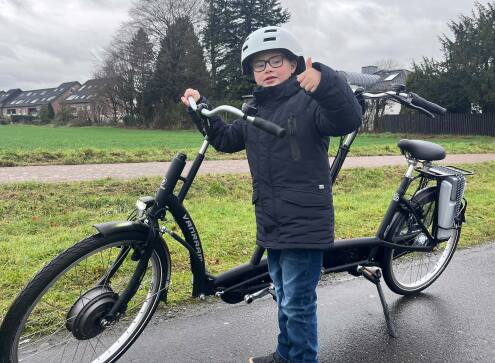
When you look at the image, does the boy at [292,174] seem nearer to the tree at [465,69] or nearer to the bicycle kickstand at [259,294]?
the bicycle kickstand at [259,294]

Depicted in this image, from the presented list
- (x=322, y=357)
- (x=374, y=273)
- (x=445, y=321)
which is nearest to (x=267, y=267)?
(x=322, y=357)

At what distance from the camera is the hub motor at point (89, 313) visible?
245 cm

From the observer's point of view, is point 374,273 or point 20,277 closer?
point 374,273

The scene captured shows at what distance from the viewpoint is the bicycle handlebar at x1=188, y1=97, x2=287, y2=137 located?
6.72ft

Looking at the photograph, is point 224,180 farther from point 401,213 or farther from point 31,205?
point 401,213

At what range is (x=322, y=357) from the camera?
291cm

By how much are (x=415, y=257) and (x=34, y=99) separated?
366ft

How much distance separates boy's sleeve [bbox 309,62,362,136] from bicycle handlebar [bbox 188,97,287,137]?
217 mm

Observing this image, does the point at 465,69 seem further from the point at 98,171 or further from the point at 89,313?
the point at 89,313

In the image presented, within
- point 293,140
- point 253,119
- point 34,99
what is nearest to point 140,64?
point 293,140

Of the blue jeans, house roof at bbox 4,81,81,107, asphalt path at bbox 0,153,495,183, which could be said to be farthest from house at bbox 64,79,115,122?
the blue jeans

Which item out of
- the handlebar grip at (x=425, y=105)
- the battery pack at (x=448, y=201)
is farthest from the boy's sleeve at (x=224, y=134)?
the battery pack at (x=448, y=201)

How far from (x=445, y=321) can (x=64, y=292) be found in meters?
2.60

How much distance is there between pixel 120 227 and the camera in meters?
2.43
